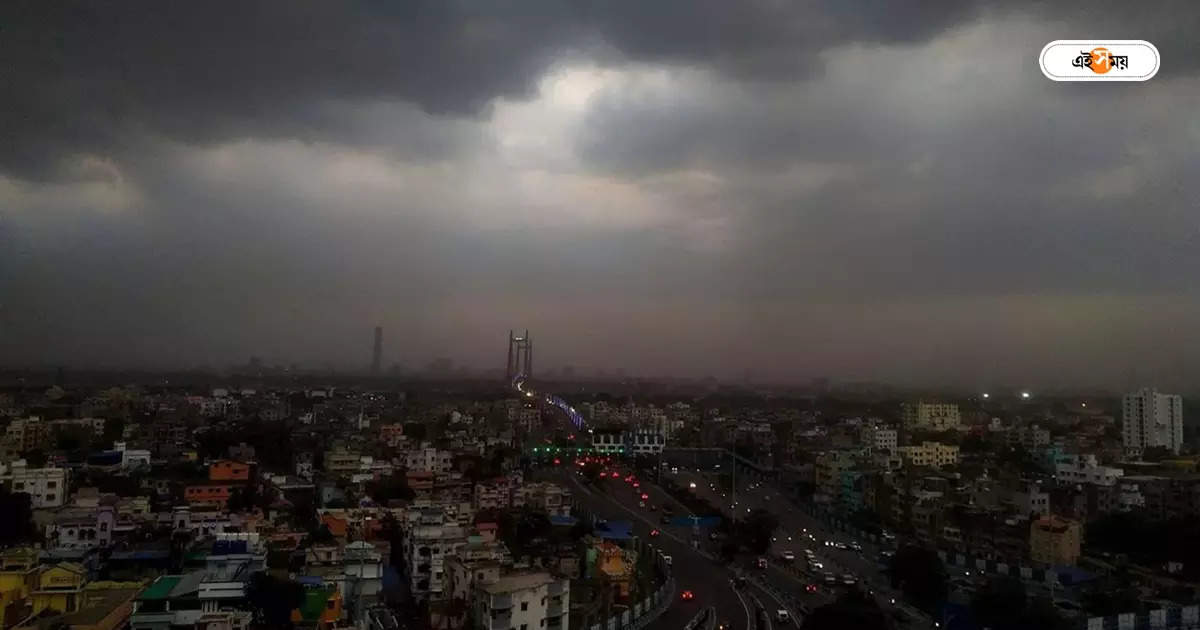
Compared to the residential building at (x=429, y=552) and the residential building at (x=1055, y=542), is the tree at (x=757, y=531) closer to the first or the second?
the residential building at (x=1055, y=542)

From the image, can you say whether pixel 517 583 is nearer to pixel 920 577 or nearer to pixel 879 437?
pixel 920 577

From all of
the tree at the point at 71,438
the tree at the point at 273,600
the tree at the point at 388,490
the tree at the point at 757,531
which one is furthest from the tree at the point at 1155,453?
the tree at the point at 71,438

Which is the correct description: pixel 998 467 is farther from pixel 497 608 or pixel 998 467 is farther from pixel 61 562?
pixel 61 562

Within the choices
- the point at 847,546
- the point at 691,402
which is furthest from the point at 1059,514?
the point at 691,402

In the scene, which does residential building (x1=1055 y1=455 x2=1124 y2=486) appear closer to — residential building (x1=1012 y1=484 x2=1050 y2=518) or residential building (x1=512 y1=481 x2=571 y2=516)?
residential building (x1=1012 y1=484 x2=1050 y2=518)

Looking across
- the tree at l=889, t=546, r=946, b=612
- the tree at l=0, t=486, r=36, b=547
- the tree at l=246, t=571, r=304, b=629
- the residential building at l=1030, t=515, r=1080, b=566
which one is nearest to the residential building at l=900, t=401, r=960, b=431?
the residential building at l=1030, t=515, r=1080, b=566
